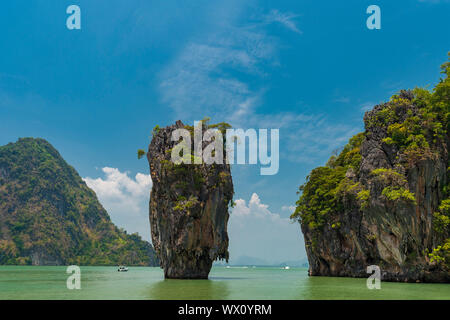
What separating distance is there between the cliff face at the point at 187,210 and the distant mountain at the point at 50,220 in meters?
96.1

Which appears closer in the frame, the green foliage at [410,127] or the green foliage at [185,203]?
the green foliage at [410,127]

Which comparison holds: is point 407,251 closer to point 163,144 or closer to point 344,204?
point 344,204

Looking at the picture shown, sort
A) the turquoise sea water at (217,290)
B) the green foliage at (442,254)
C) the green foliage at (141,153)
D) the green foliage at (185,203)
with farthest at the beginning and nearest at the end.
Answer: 1. the green foliage at (141,153)
2. the green foliage at (185,203)
3. the green foliage at (442,254)
4. the turquoise sea water at (217,290)

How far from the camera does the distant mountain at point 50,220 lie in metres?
112

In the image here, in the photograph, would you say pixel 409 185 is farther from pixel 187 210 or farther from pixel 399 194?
pixel 187 210

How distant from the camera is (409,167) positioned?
25.4 m

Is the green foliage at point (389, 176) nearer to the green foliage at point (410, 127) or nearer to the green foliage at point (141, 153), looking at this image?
the green foliage at point (410, 127)

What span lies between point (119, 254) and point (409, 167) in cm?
12112

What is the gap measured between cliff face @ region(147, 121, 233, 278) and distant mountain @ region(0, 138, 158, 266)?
96.1 m

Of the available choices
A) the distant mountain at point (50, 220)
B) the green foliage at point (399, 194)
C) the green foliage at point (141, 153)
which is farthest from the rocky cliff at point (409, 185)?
the distant mountain at point (50, 220)

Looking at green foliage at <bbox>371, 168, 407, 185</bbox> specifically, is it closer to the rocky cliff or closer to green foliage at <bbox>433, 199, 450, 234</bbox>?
the rocky cliff

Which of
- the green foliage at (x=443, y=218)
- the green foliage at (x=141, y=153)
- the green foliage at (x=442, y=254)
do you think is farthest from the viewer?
the green foliage at (x=141, y=153)

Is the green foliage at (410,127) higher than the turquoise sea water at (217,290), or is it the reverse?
the green foliage at (410,127)
